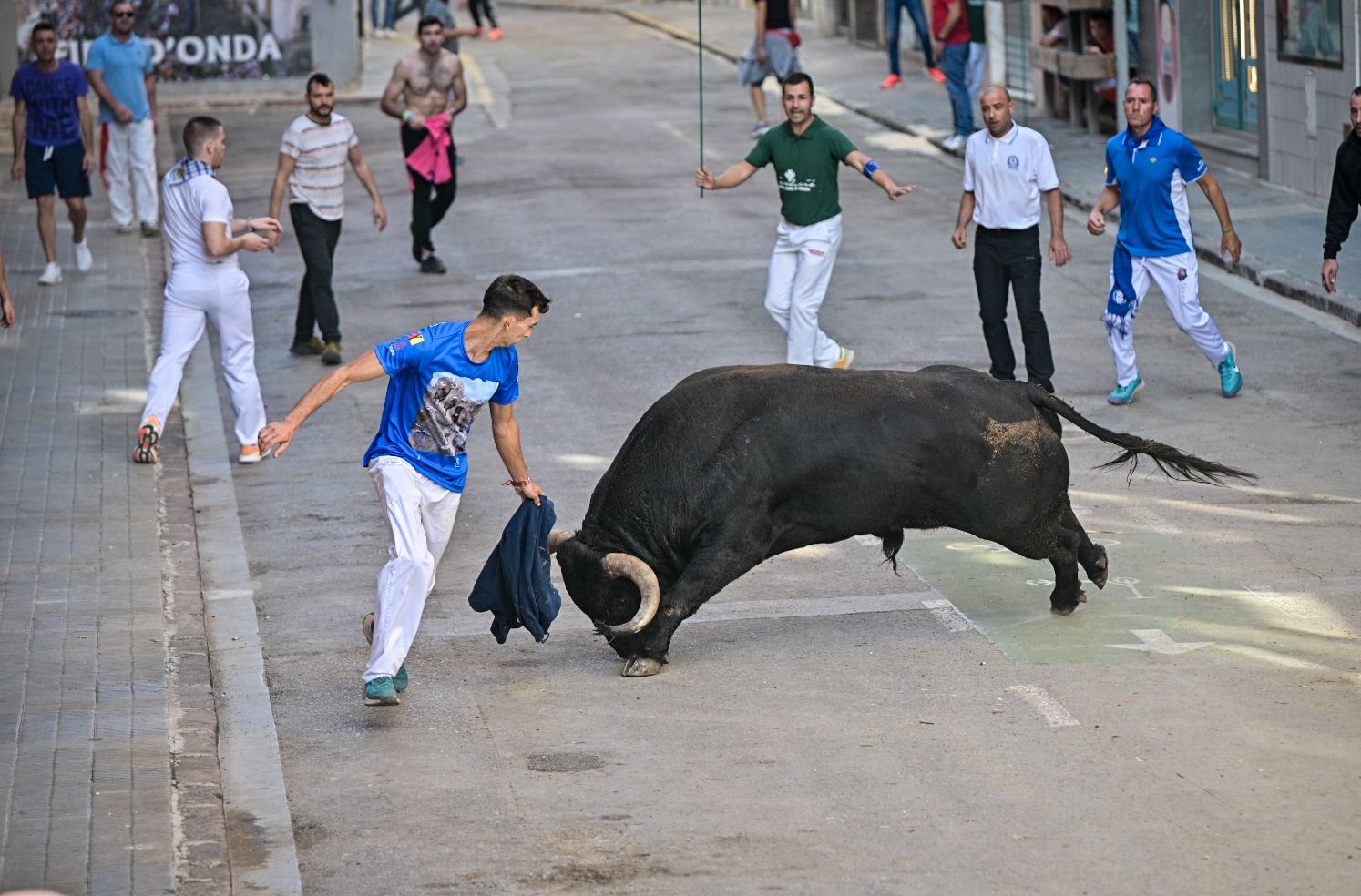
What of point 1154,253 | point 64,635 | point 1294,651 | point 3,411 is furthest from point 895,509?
point 3,411

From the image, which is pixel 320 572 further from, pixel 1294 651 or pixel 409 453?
pixel 1294 651

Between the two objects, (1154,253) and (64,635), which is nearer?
(64,635)

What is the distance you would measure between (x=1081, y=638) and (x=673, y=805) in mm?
2388

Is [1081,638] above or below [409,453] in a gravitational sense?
below

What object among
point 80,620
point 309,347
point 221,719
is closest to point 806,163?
point 309,347

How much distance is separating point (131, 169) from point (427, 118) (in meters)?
4.60

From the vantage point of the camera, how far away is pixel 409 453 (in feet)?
25.3

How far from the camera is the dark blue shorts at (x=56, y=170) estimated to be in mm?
17125

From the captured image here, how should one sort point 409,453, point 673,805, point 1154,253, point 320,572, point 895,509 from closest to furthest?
1. point 673,805
2. point 409,453
3. point 895,509
4. point 320,572
5. point 1154,253

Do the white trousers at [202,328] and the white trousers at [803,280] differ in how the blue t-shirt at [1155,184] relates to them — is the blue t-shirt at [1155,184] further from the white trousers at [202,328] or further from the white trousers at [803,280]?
the white trousers at [202,328]

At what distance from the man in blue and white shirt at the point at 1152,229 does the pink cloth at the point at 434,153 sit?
678 cm

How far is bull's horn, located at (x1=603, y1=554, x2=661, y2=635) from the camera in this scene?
789 cm

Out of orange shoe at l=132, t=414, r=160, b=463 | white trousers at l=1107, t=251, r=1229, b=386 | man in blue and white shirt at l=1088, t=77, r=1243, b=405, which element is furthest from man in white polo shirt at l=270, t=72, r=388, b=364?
white trousers at l=1107, t=251, r=1229, b=386

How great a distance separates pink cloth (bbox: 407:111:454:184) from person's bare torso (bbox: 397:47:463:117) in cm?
18
